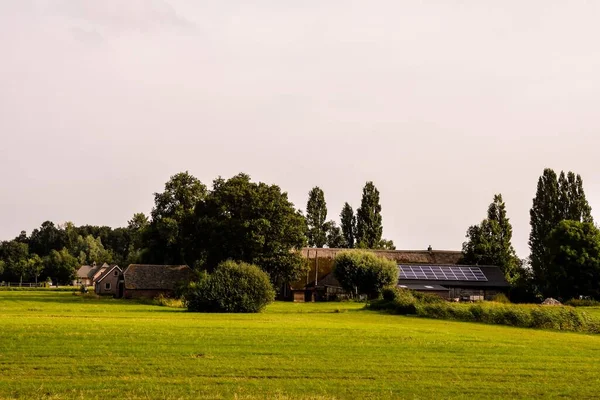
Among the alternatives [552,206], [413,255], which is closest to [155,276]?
[413,255]

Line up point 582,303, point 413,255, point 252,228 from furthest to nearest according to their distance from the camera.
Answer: point 413,255
point 252,228
point 582,303

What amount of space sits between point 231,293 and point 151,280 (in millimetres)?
33514

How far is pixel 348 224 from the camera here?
13838cm

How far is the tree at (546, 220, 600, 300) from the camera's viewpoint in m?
85.5

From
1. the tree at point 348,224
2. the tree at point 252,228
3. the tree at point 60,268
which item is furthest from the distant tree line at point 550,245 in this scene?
the tree at point 60,268

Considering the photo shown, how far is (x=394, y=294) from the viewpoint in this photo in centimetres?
6756

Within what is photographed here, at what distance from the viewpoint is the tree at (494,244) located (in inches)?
4323

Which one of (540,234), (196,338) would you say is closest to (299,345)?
(196,338)

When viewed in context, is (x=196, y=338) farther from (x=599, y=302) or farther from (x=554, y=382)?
(x=599, y=302)

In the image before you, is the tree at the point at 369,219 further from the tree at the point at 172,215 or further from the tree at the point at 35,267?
the tree at the point at 35,267

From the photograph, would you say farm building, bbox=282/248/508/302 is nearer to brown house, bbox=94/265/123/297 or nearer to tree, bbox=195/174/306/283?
tree, bbox=195/174/306/283

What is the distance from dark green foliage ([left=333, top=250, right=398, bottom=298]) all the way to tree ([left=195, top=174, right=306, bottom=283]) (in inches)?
226

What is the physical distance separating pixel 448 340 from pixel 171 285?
2453 inches

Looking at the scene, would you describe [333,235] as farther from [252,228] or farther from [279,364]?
[279,364]
